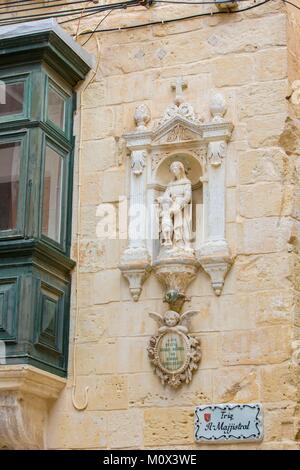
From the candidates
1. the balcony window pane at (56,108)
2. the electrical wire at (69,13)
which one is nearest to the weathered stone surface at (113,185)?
the balcony window pane at (56,108)

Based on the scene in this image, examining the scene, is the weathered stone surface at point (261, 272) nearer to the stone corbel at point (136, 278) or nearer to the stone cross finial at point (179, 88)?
the stone corbel at point (136, 278)

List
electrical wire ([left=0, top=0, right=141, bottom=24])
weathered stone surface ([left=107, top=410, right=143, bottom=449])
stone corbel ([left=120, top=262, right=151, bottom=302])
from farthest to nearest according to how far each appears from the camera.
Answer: electrical wire ([left=0, top=0, right=141, bottom=24]), stone corbel ([left=120, top=262, right=151, bottom=302]), weathered stone surface ([left=107, top=410, right=143, bottom=449])

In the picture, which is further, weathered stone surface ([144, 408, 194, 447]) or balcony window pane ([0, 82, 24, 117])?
balcony window pane ([0, 82, 24, 117])

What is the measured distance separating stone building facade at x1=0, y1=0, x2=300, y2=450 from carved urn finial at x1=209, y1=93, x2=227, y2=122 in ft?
0.20

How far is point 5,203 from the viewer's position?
9.06m

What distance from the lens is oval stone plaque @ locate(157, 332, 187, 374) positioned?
8.55 meters

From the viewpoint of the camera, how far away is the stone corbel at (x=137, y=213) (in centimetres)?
889

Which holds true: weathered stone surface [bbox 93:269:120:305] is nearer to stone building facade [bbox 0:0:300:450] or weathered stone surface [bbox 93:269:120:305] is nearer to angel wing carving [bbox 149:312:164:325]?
stone building facade [bbox 0:0:300:450]

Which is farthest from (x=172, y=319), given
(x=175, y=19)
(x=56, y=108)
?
(x=175, y=19)

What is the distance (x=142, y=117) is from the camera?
9258mm

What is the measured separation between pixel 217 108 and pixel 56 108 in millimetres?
1412

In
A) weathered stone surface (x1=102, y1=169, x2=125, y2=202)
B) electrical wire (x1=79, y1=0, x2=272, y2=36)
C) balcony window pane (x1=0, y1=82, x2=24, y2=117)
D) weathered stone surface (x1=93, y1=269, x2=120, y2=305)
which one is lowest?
weathered stone surface (x1=93, y1=269, x2=120, y2=305)

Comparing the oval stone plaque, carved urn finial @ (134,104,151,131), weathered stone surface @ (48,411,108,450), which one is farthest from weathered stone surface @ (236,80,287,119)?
weathered stone surface @ (48,411,108,450)

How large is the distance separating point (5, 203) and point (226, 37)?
235 cm
